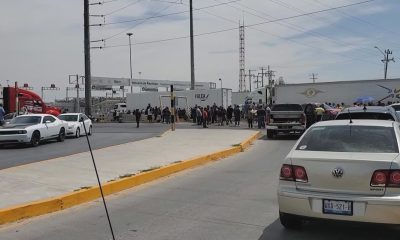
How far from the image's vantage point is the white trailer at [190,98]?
4838 cm

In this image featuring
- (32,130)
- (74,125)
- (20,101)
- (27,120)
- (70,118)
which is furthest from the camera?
(20,101)

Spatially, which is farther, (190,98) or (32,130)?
(190,98)

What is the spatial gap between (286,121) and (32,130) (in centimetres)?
1233

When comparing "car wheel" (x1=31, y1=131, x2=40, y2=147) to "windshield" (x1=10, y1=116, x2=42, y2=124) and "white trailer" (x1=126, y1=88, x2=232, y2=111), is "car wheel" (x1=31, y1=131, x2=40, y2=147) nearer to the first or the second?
"windshield" (x1=10, y1=116, x2=42, y2=124)

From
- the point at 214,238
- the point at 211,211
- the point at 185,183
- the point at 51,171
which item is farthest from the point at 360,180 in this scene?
the point at 51,171

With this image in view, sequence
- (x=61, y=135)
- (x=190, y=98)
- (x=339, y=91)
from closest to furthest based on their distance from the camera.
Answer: (x=61, y=135) → (x=339, y=91) → (x=190, y=98)

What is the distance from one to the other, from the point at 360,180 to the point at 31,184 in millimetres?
7106

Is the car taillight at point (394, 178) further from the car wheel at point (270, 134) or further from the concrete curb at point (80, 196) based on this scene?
the car wheel at point (270, 134)

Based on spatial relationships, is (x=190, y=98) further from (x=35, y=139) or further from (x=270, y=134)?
(x=35, y=139)

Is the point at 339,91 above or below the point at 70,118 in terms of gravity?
above

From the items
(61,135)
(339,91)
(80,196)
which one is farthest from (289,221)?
(339,91)

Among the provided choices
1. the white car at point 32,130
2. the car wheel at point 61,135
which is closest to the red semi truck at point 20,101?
the car wheel at point 61,135

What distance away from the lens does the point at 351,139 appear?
697 centimetres

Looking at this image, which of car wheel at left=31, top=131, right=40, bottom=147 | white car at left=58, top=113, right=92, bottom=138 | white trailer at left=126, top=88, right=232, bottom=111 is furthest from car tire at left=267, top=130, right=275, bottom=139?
white trailer at left=126, top=88, right=232, bottom=111
